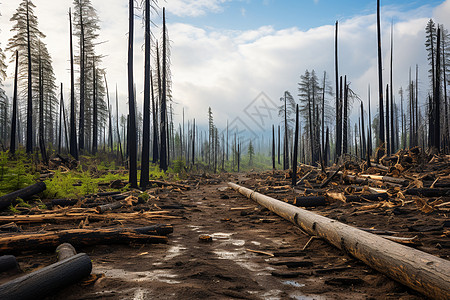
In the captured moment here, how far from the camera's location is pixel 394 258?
2865mm

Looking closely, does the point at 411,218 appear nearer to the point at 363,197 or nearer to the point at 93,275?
the point at 363,197

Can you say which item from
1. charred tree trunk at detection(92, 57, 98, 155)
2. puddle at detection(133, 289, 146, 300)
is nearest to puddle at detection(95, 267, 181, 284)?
puddle at detection(133, 289, 146, 300)

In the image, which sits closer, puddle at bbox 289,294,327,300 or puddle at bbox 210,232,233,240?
puddle at bbox 289,294,327,300

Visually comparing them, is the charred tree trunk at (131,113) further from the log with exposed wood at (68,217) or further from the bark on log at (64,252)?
the bark on log at (64,252)

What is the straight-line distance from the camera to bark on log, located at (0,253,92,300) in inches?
78.9

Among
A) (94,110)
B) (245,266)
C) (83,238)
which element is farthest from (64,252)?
(94,110)

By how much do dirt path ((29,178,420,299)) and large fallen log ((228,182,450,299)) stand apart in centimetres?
13

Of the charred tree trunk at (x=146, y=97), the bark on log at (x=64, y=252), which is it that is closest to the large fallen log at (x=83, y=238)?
the bark on log at (x=64, y=252)

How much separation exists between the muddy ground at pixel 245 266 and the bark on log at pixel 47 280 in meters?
0.11

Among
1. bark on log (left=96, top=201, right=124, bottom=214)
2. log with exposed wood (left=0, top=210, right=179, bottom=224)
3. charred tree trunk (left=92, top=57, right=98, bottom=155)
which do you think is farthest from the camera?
charred tree trunk (left=92, top=57, right=98, bottom=155)

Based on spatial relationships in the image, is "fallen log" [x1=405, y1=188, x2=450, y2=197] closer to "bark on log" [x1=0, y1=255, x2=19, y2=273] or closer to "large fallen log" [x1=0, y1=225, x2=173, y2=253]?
"large fallen log" [x1=0, y1=225, x2=173, y2=253]

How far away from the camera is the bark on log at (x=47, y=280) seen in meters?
2.00

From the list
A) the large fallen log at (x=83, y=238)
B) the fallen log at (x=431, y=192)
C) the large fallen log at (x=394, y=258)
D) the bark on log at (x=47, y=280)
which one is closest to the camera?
the bark on log at (x=47, y=280)

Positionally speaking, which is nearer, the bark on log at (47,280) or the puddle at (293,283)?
the bark on log at (47,280)
